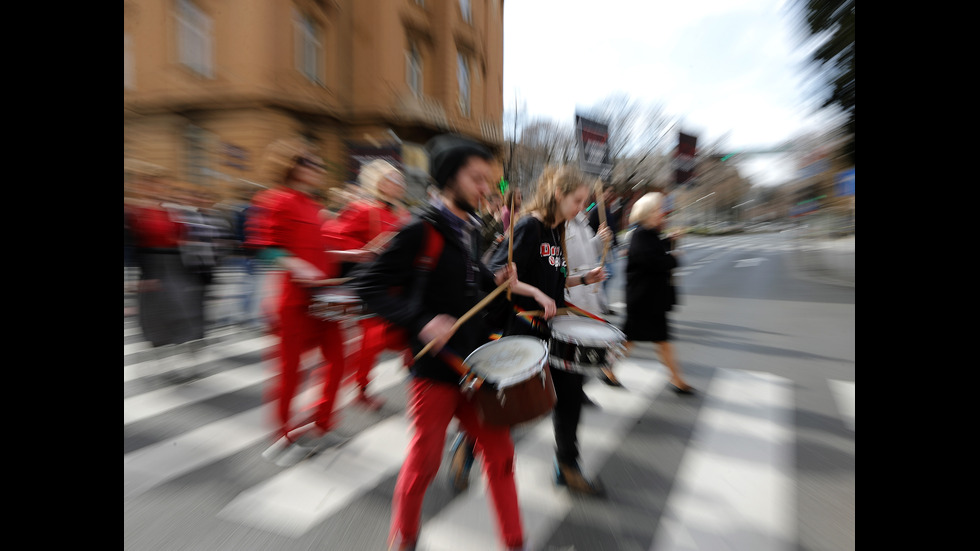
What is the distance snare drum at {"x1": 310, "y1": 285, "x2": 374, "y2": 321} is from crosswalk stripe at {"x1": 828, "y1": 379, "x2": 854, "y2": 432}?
3582 millimetres

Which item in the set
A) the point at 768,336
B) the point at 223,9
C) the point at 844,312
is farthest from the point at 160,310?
the point at 223,9

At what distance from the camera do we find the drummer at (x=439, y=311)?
1850 millimetres

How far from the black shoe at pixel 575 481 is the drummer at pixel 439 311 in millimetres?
788

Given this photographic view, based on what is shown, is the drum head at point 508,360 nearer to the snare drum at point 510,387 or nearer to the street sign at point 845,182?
the snare drum at point 510,387

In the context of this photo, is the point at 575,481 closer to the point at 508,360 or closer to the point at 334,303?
the point at 508,360

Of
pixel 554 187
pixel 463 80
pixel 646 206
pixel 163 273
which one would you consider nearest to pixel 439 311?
pixel 554 187

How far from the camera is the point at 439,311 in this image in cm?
194

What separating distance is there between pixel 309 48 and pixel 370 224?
1672cm

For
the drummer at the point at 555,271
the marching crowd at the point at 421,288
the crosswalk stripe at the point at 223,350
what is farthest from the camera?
the crosswalk stripe at the point at 223,350

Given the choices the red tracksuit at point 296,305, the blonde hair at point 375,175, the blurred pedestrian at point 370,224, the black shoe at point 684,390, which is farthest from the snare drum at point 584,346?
the black shoe at point 684,390

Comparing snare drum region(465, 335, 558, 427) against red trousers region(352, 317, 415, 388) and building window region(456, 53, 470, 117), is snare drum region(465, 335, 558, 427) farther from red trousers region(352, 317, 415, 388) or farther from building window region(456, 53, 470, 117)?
building window region(456, 53, 470, 117)

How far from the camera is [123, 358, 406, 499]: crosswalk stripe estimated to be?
117 inches
